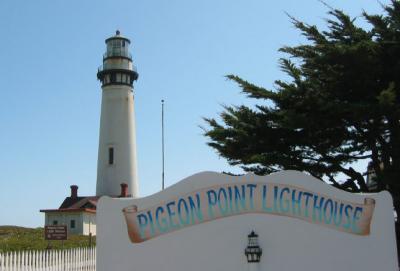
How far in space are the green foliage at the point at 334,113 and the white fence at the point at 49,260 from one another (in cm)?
569

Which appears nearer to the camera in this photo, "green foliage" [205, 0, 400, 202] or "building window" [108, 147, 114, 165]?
"green foliage" [205, 0, 400, 202]

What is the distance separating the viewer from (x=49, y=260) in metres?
14.2

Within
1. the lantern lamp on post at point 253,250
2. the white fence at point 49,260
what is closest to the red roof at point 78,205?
the white fence at point 49,260

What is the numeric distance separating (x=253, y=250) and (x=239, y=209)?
0.64 meters

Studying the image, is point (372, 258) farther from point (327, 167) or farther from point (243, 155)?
point (243, 155)

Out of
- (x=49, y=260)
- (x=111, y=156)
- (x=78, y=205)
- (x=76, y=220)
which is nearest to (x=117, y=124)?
(x=111, y=156)

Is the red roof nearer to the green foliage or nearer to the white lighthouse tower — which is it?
the white lighthouse tower

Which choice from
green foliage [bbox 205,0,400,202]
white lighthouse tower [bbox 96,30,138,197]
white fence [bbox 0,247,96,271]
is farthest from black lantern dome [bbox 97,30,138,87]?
green foliage [bbox 205,0,400,202]

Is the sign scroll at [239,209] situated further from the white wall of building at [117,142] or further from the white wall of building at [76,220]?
the white wall of building at [117,142]

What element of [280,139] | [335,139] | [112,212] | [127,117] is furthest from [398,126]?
[127,117]

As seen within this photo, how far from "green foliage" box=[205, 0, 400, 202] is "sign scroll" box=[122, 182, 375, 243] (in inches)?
107

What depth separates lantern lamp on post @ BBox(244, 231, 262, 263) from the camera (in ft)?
25.5

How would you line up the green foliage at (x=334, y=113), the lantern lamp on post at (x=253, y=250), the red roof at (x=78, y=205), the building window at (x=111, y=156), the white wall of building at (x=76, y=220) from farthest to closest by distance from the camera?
the building window at (x=111, y=156), the red roof at (x=78, y=205), the white wall of building at (x=76, y=220), the green foliage at (x=334, y=113), the lantern lamp on post at (x=253, y=250)

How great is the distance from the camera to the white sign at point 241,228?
7867 millimetres
